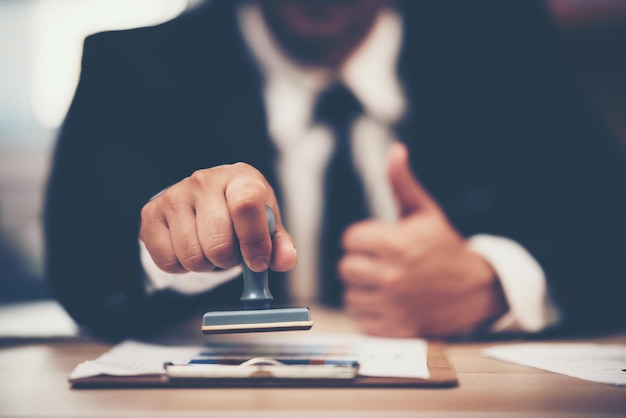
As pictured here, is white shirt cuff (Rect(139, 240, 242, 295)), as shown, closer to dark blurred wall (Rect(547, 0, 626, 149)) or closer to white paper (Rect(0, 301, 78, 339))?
white paper (Rect(0, 301, 78, 339))

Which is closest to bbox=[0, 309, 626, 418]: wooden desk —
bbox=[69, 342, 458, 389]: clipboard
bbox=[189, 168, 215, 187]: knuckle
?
bbox=[69, 342, 458, 389]: clipboard

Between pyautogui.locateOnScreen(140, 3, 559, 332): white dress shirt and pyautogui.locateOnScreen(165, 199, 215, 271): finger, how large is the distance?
240mm

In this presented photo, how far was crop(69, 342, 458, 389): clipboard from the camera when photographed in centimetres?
38

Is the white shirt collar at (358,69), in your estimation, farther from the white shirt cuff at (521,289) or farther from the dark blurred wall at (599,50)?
the dark blurred wall at (599,50)

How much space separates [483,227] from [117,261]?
0.63 metres

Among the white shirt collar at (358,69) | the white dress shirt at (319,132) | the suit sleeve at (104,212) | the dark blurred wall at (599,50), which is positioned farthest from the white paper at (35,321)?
the dark blurred wall at (599,50)

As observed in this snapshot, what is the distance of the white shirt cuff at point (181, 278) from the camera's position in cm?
42

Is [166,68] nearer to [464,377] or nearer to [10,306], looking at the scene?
[464,377]

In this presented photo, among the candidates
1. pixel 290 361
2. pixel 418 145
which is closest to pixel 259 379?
pixel 290 361

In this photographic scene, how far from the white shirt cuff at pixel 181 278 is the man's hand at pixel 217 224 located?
0.02m

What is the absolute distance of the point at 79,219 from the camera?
51 cm

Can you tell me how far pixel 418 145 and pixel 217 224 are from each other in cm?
54

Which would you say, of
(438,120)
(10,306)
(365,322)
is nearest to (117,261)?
(365,322)

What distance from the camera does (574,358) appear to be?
0.47m
